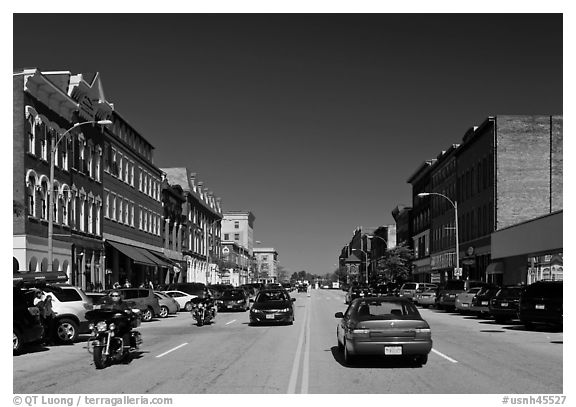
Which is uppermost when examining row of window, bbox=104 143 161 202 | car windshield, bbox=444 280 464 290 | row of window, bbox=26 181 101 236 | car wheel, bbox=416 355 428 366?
row of window, bbox=104 143 161 202

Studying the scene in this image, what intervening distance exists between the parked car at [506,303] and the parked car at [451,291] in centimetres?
995

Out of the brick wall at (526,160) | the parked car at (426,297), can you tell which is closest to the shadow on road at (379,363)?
the parked car at (426,297)

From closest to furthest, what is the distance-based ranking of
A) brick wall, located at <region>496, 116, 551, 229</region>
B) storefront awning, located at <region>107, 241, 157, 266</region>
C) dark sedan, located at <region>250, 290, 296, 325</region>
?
dark sedan, located at <region>250, 290, 296, 325</region>, storefront awning, located at <region>107, 241, 157, 266</region>, brick wall, located at <region>496, 116, 551, 229</region>

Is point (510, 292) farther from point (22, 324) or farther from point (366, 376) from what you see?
point (22, 324)

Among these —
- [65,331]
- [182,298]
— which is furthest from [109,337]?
[182,298]

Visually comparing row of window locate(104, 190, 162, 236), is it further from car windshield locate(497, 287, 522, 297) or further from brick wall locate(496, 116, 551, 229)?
car windshield locate(497, 287, 522, 297)

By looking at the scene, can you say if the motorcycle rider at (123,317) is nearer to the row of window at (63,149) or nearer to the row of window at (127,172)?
the row of window at (63,149)

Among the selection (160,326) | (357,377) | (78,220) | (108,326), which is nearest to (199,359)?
(108,326)

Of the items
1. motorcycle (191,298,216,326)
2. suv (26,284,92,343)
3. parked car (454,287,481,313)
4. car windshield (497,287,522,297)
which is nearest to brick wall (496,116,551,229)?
parked car (454,287,481,313)

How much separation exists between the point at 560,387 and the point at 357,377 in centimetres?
350

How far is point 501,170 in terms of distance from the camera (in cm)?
5803

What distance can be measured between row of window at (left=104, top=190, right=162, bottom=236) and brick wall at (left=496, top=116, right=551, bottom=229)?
96.5 ft

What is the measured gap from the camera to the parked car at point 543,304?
84.4ft

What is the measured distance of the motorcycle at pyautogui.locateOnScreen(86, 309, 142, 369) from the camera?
610 inches
